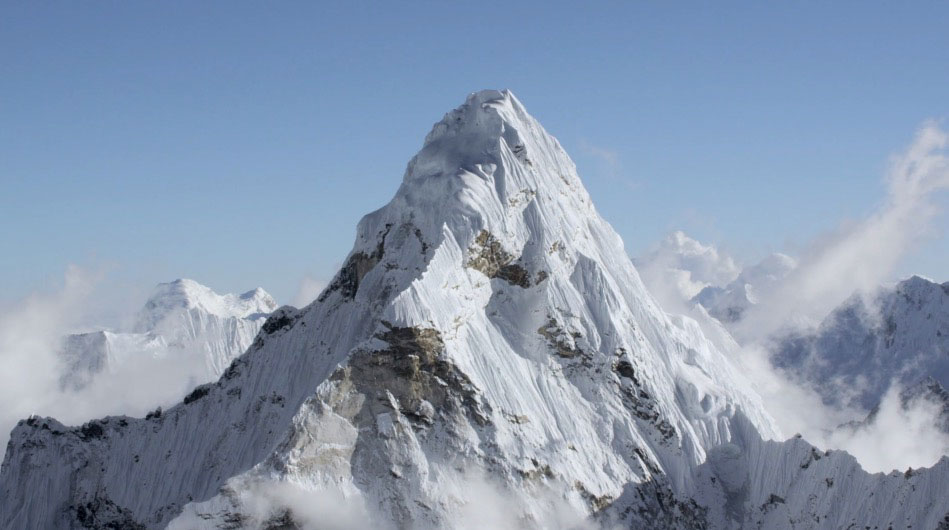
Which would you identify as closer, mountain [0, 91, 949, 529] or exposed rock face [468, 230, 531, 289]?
mountain [0, 91, 949, 529]

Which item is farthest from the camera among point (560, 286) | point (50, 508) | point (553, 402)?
point (50, 508)

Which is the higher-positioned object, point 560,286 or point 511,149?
point 511,149

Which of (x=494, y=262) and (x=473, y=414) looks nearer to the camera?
(x=473, y=414)

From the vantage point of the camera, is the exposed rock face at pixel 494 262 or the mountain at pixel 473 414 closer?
the mountain at pixel 473 414

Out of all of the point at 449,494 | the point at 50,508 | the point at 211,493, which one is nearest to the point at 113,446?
the point at 50,508

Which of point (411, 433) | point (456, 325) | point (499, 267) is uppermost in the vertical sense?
point (499, 267)

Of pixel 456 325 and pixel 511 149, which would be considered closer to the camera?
pixel 456 325

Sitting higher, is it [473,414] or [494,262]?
[494,262]

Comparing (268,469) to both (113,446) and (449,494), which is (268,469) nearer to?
(449,494)
